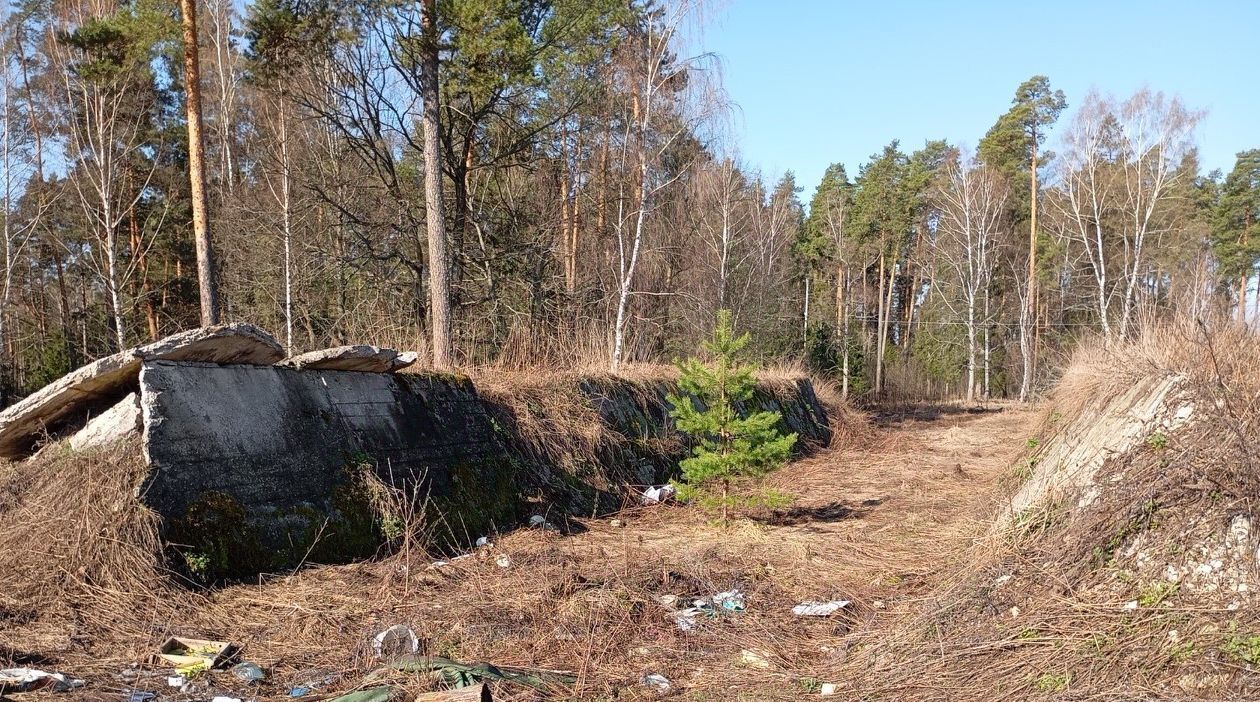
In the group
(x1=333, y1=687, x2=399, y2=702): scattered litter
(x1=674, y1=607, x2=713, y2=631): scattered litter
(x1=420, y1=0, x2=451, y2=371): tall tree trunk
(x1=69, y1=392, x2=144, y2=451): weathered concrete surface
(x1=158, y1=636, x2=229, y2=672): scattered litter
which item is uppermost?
(x1=420, y1=0, x2=451, y2=371): tall tree trunk

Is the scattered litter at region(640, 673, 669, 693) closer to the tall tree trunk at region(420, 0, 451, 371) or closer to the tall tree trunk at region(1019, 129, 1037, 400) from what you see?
the tall tree trunk at region(420, 0, 451, 371)

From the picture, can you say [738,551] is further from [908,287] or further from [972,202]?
[908,287]

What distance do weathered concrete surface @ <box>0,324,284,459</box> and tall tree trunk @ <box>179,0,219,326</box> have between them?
6.55 metres

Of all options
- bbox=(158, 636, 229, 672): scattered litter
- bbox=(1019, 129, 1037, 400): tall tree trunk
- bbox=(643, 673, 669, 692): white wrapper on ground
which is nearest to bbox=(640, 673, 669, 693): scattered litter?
bbox=(643, 673, 669, 692): white wrapper on ground

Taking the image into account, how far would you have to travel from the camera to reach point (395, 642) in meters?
4.27

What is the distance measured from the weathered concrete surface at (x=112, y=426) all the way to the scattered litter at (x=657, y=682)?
377 cm

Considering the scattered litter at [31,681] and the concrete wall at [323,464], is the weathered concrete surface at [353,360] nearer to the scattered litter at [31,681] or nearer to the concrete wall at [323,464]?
the concrete wall at [323,464]

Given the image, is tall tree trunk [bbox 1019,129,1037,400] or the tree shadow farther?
tall tree trunk [bbox 1019,129,1037,400]

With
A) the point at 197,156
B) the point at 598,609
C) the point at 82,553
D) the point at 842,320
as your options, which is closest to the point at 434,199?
the point at 197,156

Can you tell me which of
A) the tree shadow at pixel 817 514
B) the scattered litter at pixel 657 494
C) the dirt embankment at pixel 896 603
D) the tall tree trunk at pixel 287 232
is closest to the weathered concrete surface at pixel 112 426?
the dirt embankment at pixel 896 603

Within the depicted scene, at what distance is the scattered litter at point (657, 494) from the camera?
29.9ft

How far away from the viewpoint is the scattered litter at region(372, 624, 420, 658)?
165 inches

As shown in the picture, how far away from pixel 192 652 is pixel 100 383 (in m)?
2.40

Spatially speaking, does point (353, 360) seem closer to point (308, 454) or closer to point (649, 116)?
point (308, 454)
